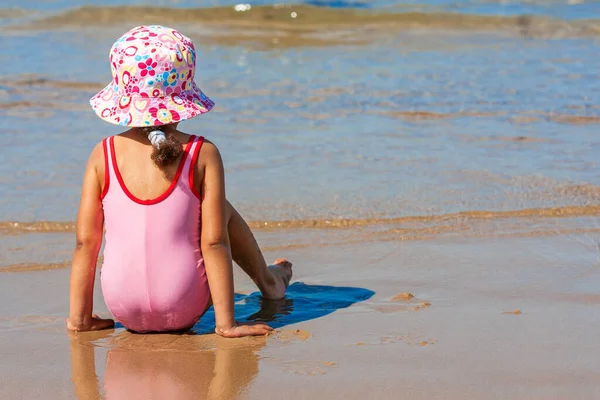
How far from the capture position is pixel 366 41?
1245cm

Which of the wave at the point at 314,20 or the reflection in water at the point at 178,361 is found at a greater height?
the wave at the point at 314,20

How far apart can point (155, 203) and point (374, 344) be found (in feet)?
2.94

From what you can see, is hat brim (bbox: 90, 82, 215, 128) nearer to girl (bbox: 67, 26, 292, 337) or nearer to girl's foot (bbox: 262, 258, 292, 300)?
girl (bbox: 67, 26, 292, 337)

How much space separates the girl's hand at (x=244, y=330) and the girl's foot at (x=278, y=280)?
45 cm

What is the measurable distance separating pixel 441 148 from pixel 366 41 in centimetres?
641

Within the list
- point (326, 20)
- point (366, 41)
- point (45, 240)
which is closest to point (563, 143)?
point (45, 240)

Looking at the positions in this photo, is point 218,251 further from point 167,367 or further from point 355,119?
point 355,119

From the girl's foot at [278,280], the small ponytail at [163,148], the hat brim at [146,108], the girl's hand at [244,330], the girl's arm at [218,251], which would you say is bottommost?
the girl's hand at [244,330]

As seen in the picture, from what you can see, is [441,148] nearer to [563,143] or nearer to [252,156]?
[563,143]

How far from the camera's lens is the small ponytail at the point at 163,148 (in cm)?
296

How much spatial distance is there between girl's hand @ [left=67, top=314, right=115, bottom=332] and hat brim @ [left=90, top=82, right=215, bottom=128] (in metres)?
0.75

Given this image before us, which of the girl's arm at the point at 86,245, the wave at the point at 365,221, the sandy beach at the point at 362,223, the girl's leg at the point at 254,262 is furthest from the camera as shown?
the wave at the point at 365,221

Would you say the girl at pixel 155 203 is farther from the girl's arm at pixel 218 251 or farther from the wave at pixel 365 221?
the wave at pixel 365 221

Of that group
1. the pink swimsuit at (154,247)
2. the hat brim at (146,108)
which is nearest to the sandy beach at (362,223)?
the pink swimsuit at (154,247)
